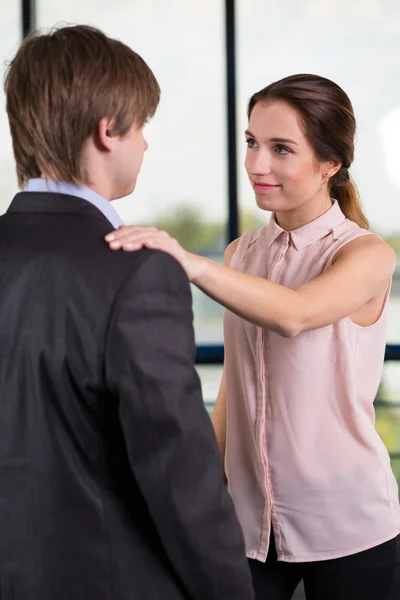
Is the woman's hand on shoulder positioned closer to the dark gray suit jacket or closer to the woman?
the dark gray suit jacket

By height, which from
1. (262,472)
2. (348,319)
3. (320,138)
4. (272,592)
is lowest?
(272,592)

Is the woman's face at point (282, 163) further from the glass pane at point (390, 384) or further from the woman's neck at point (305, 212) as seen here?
the glass pane at point (390, 384)

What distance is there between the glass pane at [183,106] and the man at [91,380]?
11.5 feet

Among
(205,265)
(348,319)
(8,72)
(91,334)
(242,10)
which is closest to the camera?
(91,334)

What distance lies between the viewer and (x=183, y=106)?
15.0 feet

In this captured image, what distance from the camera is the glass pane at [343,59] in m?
4.54

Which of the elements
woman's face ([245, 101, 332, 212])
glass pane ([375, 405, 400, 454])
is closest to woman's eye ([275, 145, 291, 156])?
woman's face ([245, 101, 332, 212])

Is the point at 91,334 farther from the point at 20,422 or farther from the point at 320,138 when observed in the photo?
the point at 320,138

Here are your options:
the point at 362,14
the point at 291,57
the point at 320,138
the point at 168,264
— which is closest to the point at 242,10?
the point at 291,57

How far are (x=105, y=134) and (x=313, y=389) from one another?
2.21 feet

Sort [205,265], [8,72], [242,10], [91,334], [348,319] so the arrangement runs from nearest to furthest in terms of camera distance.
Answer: [91,334] → [8,72] → [205,265] → [348,319] → [242,10]

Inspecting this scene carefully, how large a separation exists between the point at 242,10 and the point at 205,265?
358cm

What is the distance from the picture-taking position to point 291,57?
15.0 feet

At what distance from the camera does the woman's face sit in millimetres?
1588
